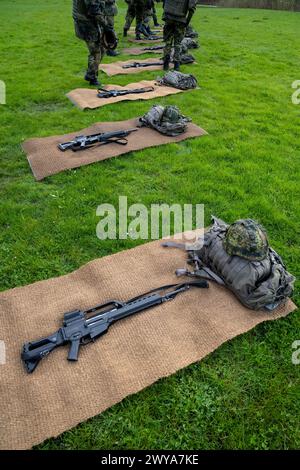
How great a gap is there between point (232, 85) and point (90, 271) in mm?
9728

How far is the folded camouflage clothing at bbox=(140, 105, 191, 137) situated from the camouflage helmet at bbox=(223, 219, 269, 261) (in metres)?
4.69

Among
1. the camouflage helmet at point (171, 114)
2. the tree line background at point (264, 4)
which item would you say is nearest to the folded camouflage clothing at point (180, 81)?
the camouflage helmet at point (171, 114)

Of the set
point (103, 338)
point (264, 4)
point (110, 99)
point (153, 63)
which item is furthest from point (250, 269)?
point (264, 4)

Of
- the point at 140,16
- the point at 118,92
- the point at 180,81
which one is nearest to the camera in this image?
the point at 118,92

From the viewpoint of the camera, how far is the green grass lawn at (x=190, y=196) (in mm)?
3535

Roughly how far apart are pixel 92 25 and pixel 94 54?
86 cm

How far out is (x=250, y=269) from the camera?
4.48 metres

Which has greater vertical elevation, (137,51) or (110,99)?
(137,51)

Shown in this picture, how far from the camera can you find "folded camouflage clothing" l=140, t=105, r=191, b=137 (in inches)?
338

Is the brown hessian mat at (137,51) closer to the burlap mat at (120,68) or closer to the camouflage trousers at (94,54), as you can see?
the burlap mat at (120,68)

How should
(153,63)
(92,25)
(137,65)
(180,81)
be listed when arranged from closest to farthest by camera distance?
(92,25)
(180,81)
(137,65)
(153,63)

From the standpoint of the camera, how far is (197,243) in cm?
532

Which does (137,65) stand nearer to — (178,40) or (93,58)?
(178,40)

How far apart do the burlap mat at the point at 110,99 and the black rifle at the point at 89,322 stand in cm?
693
